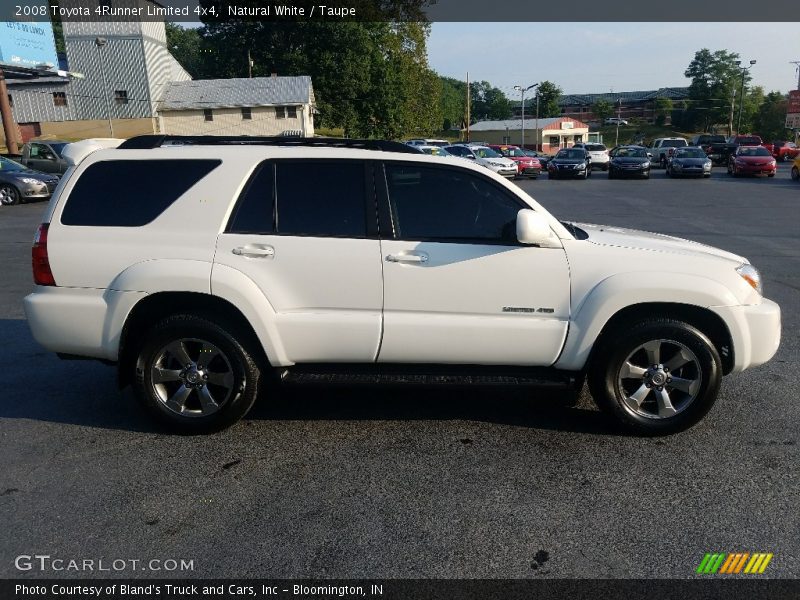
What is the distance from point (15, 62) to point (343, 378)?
37.1m

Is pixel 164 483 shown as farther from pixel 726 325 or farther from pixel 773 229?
pixel 773 229

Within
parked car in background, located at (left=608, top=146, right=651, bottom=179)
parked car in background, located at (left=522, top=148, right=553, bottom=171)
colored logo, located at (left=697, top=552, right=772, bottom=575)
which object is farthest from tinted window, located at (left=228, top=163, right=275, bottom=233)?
parked car in background, located at (left=522, top=148, right=553, bottom=171)

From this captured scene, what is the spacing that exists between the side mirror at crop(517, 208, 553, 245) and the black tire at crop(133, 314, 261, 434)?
1825 mm

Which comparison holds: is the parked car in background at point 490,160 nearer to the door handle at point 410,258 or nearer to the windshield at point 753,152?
the windshield at point 753,152

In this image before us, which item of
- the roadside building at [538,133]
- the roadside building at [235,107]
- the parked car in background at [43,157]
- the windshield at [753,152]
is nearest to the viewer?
the parked car in background at [43,157]

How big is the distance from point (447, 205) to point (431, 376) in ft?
3.51

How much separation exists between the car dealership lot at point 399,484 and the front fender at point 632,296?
2.36 ft

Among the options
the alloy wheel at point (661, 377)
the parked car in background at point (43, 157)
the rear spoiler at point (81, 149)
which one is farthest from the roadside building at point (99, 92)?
the alloy wheel at point (661, 377)

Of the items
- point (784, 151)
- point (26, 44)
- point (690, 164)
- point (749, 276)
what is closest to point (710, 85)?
point (784, 151)

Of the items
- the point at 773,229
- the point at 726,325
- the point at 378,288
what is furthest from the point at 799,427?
the point at 773,229

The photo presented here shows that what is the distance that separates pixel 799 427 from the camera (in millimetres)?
4199

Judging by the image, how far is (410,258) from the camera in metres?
3.93

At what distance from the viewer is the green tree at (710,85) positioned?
105 metres

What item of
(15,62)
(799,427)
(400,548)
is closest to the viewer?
(400,548)
